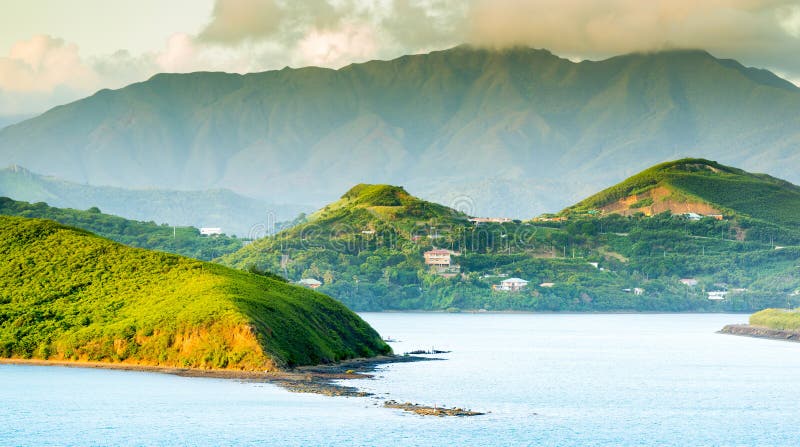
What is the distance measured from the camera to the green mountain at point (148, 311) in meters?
93.9

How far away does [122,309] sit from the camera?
101562mm

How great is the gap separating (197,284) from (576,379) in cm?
3484

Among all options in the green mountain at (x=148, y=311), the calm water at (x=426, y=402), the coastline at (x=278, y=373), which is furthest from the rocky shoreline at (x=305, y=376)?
the calm water at (x=426, y=402)

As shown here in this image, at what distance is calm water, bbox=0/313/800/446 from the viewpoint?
69.5 meters

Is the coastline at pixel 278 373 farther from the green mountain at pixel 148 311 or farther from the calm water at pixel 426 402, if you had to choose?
the calm water at pixel 426 402

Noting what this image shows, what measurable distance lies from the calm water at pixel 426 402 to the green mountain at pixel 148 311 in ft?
15.9

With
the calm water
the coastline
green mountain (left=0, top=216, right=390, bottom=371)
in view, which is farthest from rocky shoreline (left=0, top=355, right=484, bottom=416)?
the calm water

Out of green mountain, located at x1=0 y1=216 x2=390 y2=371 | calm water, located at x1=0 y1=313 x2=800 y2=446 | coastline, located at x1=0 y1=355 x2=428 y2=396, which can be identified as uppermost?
green mountain, located at x1=0 y1=216 x2=390 y2=371

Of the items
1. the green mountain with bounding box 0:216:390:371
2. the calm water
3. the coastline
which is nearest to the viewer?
the calm water

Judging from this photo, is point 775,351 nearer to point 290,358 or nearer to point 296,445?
point 290,358

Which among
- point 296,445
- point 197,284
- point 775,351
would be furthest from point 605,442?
point 775,351

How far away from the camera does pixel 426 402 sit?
8481cm

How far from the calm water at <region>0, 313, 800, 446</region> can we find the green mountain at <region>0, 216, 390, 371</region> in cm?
485

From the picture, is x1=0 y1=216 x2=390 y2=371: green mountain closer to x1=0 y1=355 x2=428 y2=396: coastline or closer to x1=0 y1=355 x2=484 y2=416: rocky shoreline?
x1=0 y1=355 x2=428 y2=396: coastline
